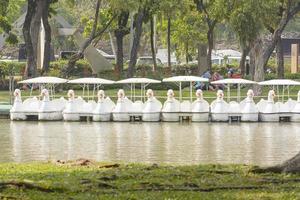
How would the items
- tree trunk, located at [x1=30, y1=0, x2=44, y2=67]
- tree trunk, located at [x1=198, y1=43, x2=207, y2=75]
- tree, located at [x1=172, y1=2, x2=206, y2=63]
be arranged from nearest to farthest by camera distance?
tree trunk, located at [x1=30, y1=0, x2=44, y2=67] < tree trunk, located at [x1=198, y1=43, x2=207, y2=75] < tree, located at [x1=172, y1=2, x2=206, y2=63]

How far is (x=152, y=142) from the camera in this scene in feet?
93.9

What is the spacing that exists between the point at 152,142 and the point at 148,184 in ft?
46.7

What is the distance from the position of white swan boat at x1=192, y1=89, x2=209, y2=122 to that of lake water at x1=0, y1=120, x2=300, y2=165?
2.05 feet

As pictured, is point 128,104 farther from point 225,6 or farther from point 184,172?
point 184,172

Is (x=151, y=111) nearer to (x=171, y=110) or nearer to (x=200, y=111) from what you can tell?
(x=171, y=110)

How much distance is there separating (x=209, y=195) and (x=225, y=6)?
38955mm

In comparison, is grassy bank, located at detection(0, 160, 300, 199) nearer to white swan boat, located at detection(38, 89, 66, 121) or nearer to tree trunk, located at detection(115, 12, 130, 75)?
white swan boat, located at detection(38, 89, 66, 121)

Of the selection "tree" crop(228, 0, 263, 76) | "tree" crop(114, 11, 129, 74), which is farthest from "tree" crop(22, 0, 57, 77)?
"tree" crop(228, 0, 263, 76)

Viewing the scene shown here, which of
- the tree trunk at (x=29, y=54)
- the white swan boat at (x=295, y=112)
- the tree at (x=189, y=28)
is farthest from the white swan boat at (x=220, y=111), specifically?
the tree at (x=189, y=28)

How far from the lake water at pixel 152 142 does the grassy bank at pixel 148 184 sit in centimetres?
564

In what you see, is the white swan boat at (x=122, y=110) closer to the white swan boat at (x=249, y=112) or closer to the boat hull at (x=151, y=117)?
the boat hull at (x=151, y=117)

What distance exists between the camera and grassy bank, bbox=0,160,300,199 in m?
13.2

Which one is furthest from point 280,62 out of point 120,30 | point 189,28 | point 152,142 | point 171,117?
point 152,142

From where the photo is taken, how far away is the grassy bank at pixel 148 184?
13.2 meters
